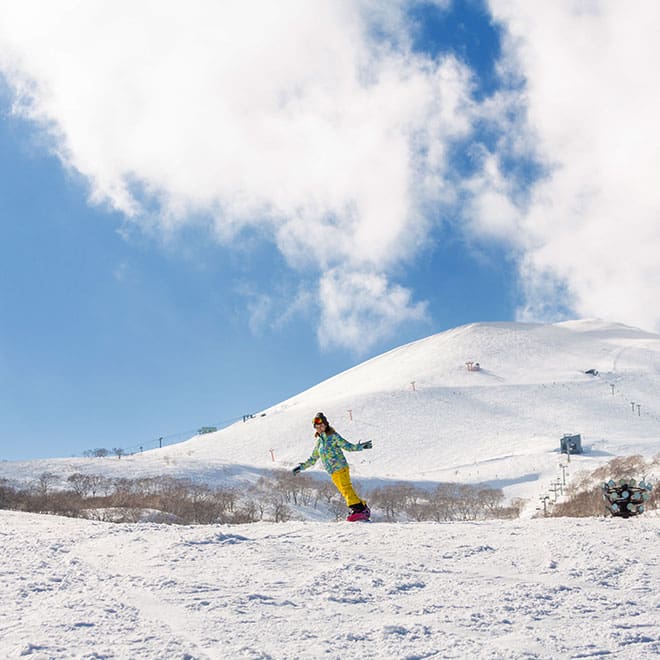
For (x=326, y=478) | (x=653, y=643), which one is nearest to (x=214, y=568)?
(x=653, y=643)

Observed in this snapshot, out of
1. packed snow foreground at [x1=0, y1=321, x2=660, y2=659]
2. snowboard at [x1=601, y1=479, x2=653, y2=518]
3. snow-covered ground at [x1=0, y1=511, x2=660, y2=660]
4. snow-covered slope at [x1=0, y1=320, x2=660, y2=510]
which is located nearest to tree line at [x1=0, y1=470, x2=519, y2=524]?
snow-covered slope at [x1=0, y1=320, x2=660, y2=510]

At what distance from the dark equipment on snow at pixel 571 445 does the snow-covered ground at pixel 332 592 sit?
192 feet

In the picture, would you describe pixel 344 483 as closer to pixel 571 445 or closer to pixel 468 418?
pixel 571 445

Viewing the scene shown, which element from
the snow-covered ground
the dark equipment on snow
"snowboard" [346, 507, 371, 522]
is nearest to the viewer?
the snow-covered ground

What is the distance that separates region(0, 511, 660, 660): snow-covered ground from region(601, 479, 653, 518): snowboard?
288cm

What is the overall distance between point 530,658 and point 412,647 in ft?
2.56

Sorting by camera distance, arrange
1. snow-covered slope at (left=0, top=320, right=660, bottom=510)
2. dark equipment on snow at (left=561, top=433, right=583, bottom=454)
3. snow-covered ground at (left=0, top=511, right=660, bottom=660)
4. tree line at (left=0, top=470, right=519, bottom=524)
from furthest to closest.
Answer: dark equipment on snow at (left=561, top=433, right=583, bottom=454) → snow-covered slope at (left=0, top=320, right=660, bottom=510) → tree line at (left=0, top=470, right=519, bottom=524) → snow-covered ground at (left=0, top=511, right=660, bottom=660)

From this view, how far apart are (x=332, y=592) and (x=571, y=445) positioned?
63245 millimetres

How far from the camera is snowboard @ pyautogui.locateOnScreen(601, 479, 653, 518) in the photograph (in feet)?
40.6

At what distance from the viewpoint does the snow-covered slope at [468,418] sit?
61.1m

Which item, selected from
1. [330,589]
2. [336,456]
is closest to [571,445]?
[336,456]

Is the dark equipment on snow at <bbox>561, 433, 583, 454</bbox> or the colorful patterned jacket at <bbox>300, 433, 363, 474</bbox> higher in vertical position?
the dark equipment on snow at <bbox>561, 433, 583, 454</bbox>

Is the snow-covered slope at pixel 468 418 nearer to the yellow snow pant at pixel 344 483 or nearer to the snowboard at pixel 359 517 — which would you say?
the yellow snow pant at pixel 344 483

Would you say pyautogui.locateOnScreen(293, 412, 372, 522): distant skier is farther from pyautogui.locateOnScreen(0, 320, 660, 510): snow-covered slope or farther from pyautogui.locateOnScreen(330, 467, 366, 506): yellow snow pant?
pyautogui.locateOnScreen(0, 320, 660, 510): snow-covered slope
